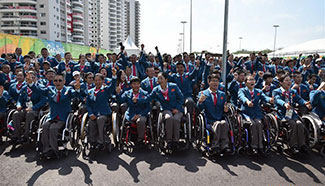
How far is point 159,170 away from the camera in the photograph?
3.45 metres

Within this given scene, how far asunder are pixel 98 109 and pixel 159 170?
1.63 metres

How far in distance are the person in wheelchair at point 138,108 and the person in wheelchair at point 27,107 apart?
156cm

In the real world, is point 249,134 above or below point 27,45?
below

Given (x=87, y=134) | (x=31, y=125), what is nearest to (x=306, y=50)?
(x=87, y=134)

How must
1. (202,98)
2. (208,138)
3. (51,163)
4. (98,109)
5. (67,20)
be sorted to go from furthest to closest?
(67,20) → (98,109) → (202,98) → (208,138) → (51,163)

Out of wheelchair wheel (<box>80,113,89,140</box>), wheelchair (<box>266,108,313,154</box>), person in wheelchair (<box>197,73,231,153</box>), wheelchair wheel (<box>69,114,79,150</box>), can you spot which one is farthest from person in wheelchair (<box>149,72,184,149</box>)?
wheelchair (<box>266,108,313,154</box>)

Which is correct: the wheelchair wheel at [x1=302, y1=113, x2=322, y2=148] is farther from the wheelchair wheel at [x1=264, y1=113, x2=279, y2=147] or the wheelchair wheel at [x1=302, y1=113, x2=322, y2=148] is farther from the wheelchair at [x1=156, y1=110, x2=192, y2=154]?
the wheelchair at [x1=156, y1=110, x2=192, y2=154]

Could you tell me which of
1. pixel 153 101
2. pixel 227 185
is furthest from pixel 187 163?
pixel 153 101

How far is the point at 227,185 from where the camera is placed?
3010 mm

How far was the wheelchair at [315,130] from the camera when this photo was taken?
3.70 metres

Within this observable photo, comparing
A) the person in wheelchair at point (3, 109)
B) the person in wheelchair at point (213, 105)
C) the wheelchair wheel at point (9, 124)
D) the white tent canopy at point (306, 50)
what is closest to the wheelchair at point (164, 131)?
the person in wheelchair at point (213, 105)

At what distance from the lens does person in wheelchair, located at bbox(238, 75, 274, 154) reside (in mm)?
3780

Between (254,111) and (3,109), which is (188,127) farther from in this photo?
(3,109)

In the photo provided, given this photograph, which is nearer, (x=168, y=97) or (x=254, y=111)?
(x=254, y=111)
